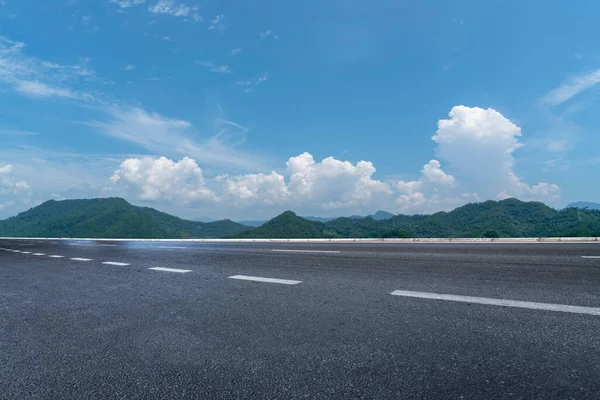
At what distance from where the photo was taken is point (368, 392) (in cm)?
215

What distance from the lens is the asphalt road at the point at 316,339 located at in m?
2.28

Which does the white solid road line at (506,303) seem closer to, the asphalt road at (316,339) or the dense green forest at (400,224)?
the asphalt road at (316,339)

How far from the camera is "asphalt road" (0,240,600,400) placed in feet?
7.48

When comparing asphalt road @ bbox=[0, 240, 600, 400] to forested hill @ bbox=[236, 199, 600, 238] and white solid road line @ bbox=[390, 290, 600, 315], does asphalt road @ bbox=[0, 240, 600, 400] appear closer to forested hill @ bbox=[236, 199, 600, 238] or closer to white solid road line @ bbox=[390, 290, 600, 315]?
white solid road line @ bbox=[390, 290, 600, 315]

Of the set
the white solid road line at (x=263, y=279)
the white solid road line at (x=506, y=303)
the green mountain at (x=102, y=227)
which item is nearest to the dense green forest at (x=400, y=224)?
the green mountain at (x=102, y=227)

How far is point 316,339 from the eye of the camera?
10.2ft

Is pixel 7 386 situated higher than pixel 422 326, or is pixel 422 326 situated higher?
pixel 422 326

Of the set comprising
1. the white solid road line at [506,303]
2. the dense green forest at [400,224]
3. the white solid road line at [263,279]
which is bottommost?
the white solid road line at [263,279]

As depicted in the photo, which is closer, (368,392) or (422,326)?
(368,392)

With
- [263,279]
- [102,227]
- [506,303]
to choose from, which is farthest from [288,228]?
[506,303]

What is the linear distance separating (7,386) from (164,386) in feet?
4.20

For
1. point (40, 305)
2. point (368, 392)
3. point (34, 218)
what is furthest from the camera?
point (34, 218)

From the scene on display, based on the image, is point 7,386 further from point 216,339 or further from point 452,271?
point 452,271

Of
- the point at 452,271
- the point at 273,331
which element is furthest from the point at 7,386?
the point at 452,271
